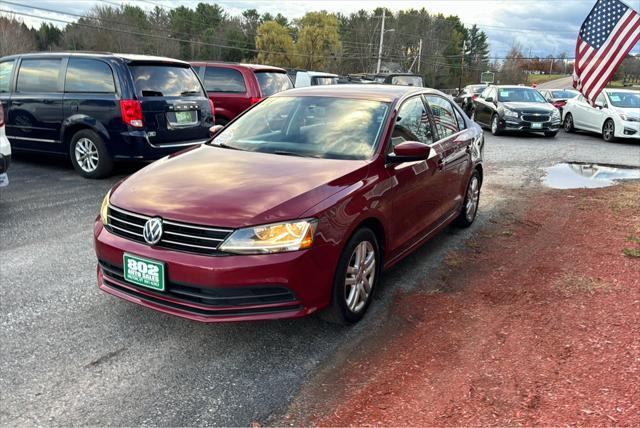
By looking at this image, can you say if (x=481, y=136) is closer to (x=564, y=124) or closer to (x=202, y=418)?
(x=202, y=418)

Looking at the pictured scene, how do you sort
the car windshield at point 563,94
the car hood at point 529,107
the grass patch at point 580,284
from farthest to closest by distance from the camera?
the car windshield at point 563,94 < the car hood at point 529,107 < the grass patch at point 580,284

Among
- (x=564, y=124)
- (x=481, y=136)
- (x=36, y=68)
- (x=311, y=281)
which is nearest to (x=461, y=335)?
(x=311, y=281)

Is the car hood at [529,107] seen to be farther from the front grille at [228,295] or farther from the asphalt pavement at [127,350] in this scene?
the front grille at [228,295]

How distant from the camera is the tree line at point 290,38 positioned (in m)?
65.8

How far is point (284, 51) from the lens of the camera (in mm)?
76625

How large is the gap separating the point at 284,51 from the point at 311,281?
77.1 meters

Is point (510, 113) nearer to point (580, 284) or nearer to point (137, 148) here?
point (137, 148)

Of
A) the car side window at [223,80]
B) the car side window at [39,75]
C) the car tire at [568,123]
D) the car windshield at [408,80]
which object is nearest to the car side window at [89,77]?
the car side window at [39,75]

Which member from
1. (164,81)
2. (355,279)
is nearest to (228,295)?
(355,279)

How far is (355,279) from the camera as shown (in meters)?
3.67

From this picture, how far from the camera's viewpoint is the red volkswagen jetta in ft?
10.3

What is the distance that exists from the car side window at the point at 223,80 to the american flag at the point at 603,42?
242 inches

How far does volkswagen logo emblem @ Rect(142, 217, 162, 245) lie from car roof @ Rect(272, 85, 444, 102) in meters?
2.13

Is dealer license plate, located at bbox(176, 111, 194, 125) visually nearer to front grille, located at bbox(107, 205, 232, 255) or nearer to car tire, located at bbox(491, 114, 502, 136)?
front grille, located at bbox(107, 205, 232, 255)
